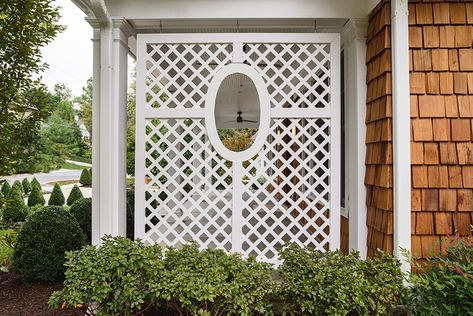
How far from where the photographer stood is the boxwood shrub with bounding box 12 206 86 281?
3.55 metres

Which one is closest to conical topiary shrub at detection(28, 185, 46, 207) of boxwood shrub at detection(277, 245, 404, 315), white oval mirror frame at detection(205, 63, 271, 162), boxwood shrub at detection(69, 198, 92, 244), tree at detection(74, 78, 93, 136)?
boxwood shrub at detection(69, 198, 92, 244)

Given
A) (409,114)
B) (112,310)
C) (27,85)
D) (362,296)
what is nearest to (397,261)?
(362,296)

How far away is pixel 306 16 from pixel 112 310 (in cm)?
297

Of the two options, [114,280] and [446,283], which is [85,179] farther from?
[446,283]

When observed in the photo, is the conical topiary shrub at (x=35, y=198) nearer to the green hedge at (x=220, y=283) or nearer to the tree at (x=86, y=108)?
the green hedge at (x=220, y=283)

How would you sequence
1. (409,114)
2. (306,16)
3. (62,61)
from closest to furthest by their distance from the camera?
(409,114)
(306,16)
(62,61)

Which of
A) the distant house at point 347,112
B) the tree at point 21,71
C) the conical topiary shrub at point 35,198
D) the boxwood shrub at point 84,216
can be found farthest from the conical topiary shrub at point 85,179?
the distant house at point 347,112

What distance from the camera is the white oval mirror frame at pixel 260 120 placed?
10.1 feet

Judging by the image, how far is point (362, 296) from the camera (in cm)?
228

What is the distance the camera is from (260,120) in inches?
122

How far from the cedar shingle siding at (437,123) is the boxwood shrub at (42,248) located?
11.1 ft

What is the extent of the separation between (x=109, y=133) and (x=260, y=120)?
1.42 metres

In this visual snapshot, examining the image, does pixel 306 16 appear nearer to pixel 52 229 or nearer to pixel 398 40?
pixel 398 40

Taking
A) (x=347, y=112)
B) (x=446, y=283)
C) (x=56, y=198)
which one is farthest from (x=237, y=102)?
(x=56, y=198)
